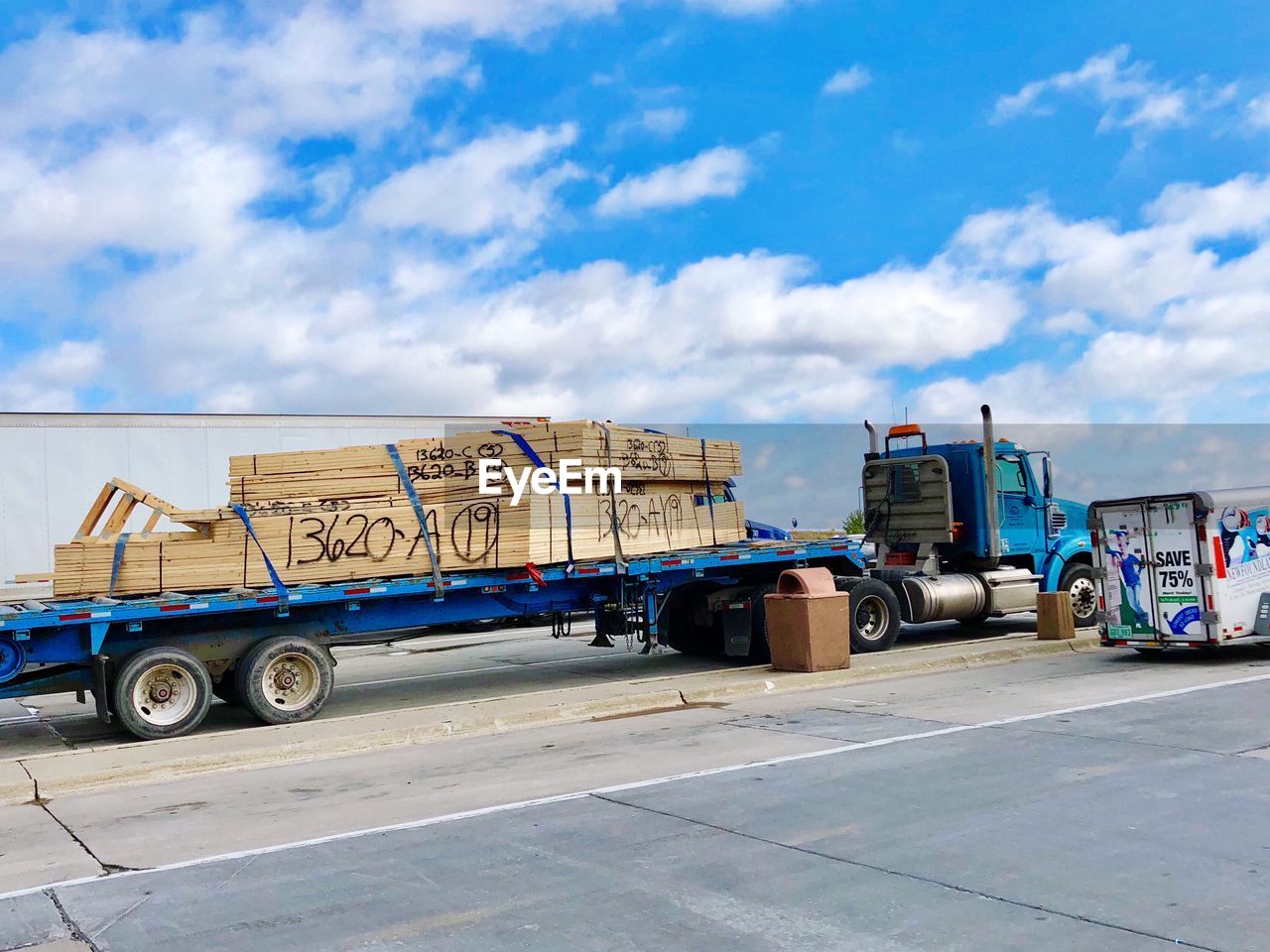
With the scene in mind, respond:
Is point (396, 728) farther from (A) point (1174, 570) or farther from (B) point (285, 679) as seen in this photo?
(A) point (1174, 570)

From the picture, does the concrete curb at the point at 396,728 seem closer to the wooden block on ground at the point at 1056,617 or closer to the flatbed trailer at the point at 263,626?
the flatbed trailer at the point at 263,626

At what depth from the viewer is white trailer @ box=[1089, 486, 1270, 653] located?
13766 mm

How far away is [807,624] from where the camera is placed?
Result: 1377 cm

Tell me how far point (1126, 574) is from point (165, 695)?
10926 millimetres

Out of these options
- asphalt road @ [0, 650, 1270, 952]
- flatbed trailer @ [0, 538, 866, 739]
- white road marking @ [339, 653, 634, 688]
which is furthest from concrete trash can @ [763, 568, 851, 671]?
white road marking @ [339, 653, 634, 688]

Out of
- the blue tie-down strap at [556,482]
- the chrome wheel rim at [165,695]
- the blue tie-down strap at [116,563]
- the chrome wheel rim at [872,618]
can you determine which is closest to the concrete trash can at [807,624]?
the chrome wheel rim at [872,618]

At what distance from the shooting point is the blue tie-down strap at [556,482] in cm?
1289

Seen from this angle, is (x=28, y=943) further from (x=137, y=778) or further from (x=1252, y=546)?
(x=1252, y=546)

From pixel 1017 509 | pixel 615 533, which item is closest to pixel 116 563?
pixel 615 533

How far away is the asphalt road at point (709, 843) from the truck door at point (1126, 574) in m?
3.44

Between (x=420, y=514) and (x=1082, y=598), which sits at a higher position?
(x=420, y=514)

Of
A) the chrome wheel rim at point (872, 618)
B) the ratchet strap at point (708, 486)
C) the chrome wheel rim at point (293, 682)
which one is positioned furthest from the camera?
the chrome wheel rim at point (872, 618)

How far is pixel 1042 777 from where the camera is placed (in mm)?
7977

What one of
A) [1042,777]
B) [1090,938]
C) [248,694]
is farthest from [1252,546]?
[248,694]
